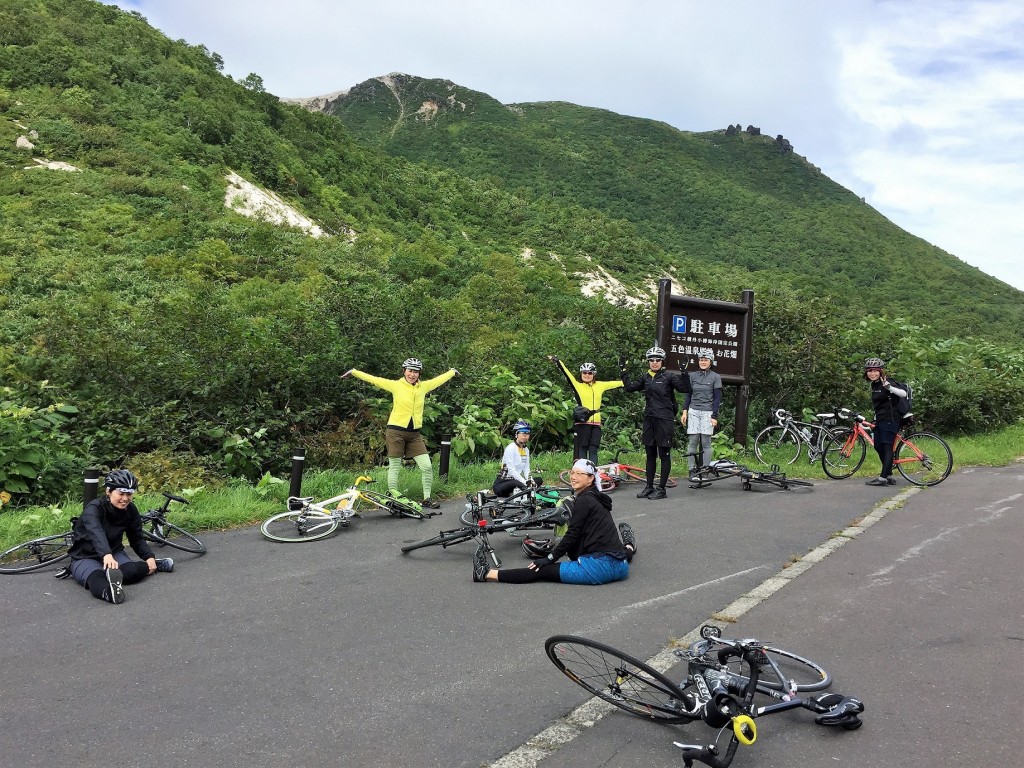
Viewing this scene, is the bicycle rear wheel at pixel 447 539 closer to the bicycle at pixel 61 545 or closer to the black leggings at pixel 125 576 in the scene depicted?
the bicycle at pixel 61 545

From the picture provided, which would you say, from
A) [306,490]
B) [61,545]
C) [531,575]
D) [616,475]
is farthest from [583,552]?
[61,545]

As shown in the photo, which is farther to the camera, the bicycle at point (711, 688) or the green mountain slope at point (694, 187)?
the green mountain slope at point (694, 187)

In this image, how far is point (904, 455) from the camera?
1077 centimetres

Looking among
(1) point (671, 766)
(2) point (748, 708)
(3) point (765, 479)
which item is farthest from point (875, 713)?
(3) point (765, 479)

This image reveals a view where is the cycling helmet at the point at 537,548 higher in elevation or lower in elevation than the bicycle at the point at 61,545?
→ higher

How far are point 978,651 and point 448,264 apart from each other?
1813 inches

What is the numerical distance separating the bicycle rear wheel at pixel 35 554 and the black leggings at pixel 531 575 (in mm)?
3945

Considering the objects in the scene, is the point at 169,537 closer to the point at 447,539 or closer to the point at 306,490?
the point at 306,490

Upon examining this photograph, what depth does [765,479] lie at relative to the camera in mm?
10281

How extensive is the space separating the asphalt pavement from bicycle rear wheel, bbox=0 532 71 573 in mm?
240

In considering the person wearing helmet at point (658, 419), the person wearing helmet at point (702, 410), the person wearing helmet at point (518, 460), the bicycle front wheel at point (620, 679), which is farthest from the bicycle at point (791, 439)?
the bicycle front wheel at point (620, 679)

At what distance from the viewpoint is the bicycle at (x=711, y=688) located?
3.45 m

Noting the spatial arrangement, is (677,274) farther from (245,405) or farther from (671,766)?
(671,766)

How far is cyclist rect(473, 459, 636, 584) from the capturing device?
5926 millimetres
